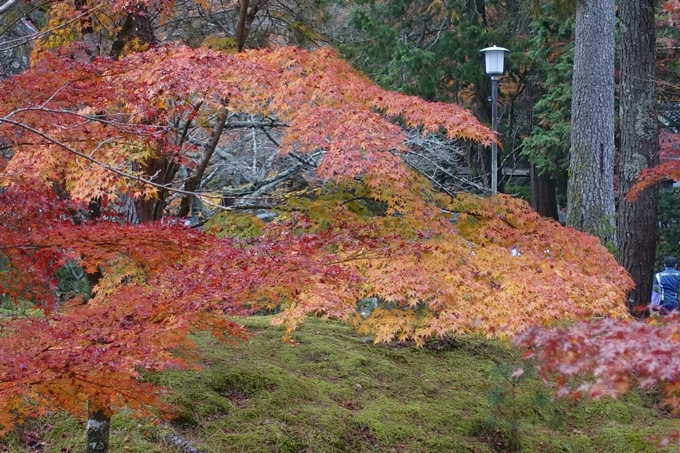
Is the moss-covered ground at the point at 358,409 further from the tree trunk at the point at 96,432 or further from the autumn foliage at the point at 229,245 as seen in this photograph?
the tree trunk at the point at 96,432

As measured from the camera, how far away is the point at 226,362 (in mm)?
7000

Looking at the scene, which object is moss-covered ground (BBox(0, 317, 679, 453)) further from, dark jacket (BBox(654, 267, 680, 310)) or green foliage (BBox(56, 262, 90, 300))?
green foliage (BBox(56, 262, 90, 300))

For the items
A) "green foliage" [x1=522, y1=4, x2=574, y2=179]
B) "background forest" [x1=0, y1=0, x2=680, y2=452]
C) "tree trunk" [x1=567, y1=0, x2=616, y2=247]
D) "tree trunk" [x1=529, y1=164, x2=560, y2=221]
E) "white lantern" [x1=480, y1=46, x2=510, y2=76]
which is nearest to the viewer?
"background forest" [x1=0, y1=0, x2=680, y2=452]

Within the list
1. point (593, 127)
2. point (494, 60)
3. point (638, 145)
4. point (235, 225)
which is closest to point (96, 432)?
point (235, 225)

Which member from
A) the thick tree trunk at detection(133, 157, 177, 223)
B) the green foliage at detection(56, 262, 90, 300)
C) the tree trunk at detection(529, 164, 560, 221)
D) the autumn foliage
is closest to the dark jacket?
the autumn foliage

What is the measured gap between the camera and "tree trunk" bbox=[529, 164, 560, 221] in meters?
18.1

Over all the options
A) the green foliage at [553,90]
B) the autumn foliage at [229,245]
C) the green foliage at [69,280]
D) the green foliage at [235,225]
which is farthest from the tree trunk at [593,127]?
the green foliage at [69,280]

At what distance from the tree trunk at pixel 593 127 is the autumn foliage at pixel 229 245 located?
317 cm

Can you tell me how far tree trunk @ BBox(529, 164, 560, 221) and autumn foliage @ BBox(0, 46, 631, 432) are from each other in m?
12.4

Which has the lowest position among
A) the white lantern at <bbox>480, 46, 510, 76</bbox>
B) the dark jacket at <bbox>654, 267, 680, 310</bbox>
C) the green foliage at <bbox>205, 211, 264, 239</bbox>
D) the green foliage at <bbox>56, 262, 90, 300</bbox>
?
the green foliage at <bbox>56, 262, 90, 300</bbox>

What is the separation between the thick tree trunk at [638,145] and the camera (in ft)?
32.8

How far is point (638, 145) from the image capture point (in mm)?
10219

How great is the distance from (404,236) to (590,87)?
483 centimetres

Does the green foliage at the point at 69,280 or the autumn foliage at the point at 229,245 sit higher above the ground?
the autumn foliage at the point at 229,245
